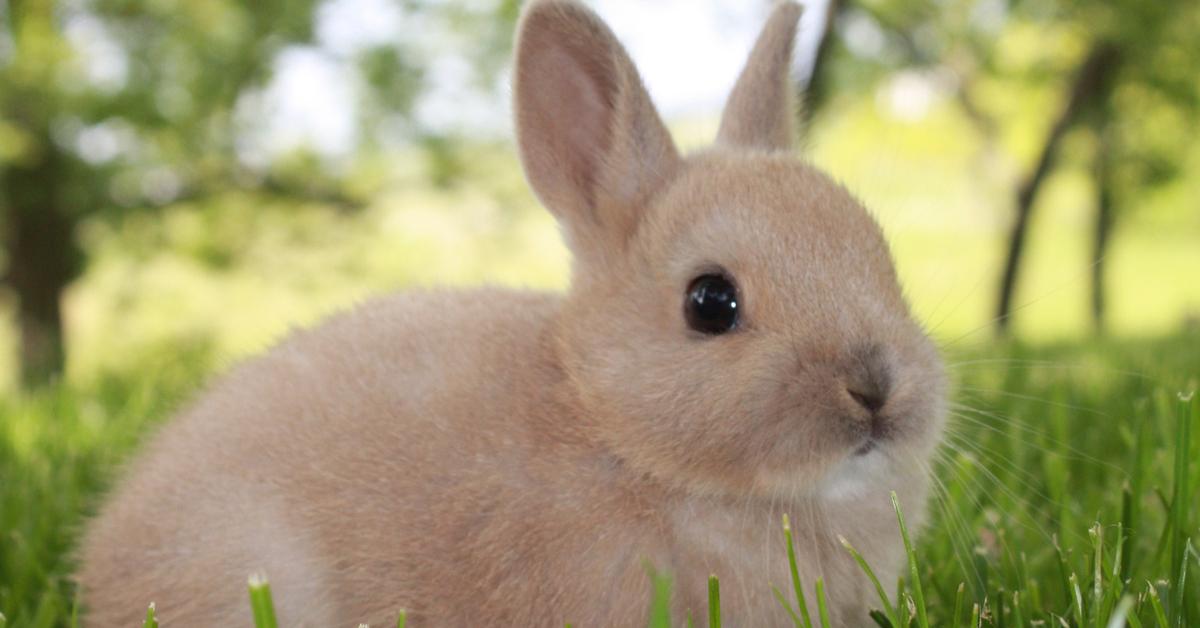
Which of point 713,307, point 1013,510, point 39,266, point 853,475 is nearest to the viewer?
point 853,475

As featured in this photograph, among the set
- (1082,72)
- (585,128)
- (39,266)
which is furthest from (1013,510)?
(1082,72)

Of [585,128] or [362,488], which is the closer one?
[362,488]

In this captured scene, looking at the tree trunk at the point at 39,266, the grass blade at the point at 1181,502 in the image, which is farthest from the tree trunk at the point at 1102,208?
the grass blade at the point at 1181,502

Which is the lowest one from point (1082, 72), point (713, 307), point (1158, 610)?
point (1158, 610)

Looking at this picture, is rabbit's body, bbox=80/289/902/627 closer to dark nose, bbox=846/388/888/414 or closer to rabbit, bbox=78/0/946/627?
rabbit, bbox=78/0/946/627

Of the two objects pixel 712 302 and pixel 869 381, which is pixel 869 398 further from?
pixel 712 302

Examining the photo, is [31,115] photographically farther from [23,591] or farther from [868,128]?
[868,128]

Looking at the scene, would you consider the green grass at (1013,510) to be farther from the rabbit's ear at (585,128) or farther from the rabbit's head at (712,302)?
the rabbit's ear at (585,128)
